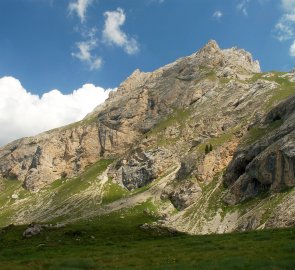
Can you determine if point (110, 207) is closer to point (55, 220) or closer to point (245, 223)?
point (55, 220)

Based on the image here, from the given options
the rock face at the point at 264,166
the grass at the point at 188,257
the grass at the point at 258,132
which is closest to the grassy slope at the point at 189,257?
the grass at the point at 188,257

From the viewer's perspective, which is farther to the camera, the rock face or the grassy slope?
the rock face

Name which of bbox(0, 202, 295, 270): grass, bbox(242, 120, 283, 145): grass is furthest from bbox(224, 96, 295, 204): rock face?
bbox(0, 202, 295, 270): grass

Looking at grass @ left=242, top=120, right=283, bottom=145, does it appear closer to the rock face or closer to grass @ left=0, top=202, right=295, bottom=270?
the rock face

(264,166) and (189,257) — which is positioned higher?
(264,166)

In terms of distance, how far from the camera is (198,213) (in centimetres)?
13488

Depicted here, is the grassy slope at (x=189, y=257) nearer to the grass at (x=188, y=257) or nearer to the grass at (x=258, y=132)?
the grass at (x=188, y=257)

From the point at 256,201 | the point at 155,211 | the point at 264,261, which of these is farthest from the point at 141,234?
the point at 155,211

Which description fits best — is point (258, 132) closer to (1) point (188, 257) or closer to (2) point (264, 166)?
(2) point (264, 166)

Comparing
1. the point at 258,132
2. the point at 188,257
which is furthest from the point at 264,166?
the point at 188,257

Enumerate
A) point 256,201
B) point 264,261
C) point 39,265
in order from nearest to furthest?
1. point 264,261
2. point 39,265
3. point 256,201

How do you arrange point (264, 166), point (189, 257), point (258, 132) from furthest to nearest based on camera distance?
point (258, 132) → point (264, 166) → point (189, 257)

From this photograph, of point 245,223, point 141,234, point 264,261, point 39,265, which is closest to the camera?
point 264,261

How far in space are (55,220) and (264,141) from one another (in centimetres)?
10555
